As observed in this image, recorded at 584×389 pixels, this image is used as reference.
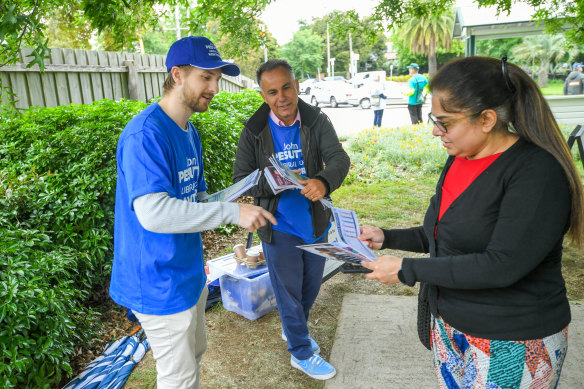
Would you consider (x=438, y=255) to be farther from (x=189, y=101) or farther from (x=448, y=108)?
(x=189, y=101)

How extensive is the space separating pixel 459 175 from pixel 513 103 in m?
0.31

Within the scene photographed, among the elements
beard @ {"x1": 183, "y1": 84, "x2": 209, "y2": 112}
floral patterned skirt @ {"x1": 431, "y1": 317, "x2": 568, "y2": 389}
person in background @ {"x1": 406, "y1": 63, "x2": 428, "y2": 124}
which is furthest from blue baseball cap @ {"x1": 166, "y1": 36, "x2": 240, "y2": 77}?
person in background @ {"x1": 406, "y1": 63, "x2": 428, "y2": 124}

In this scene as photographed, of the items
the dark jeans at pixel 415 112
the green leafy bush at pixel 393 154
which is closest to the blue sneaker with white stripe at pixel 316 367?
the green leafy bush at pixel 393 154

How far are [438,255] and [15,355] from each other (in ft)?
7.13

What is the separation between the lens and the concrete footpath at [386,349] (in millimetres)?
2934

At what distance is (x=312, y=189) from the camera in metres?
2.53

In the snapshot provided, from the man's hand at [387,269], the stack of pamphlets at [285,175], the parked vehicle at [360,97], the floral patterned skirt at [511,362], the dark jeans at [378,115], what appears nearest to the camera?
the floral patterned skirt at [511,362]

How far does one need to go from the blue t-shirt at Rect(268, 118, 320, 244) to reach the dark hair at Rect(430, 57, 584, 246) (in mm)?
1426

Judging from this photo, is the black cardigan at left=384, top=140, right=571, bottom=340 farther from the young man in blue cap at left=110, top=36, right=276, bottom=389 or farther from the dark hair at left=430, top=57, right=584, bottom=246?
the young man in blue cap at left=110, top=36, right=276, bottom=389

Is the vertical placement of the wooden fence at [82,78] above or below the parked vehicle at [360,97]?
above

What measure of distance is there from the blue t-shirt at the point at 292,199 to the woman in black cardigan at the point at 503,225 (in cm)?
124

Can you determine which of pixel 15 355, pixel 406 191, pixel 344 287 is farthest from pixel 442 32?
pixel 15 355

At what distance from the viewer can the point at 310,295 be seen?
3.11 metres

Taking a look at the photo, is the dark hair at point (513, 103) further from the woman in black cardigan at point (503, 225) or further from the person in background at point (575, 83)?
the person in background at point (575, 83)
